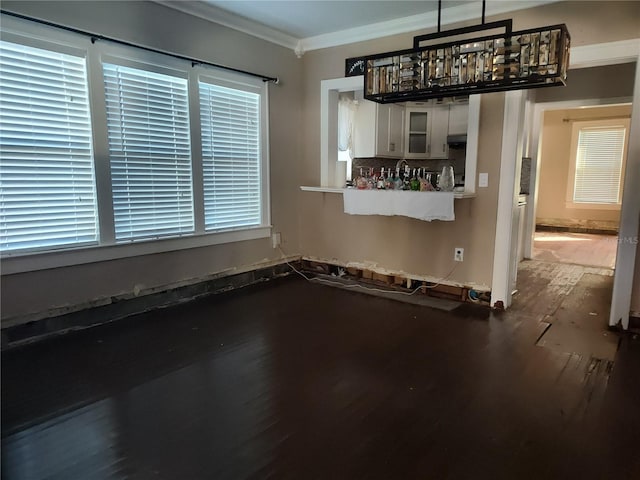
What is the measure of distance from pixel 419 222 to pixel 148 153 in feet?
8.34

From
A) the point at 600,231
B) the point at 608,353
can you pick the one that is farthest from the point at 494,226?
the point at 600,231

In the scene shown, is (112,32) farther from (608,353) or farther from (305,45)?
(608,353)

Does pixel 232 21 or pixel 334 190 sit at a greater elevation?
pixel 232 21

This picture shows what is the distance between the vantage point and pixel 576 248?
6.99 m

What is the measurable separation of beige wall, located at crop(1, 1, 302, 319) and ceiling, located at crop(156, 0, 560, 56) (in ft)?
0.38

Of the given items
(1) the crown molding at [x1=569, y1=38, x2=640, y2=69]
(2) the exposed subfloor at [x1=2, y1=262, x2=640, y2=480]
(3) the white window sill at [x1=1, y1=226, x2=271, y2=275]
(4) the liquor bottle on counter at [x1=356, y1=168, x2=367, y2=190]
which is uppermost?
(1) the crown molding at [x1=569, y1=38, x2=640, y2=69]

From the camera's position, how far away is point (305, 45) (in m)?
4.72

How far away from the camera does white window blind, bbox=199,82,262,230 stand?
402 centimetres

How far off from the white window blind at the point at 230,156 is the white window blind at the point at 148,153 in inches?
8.7

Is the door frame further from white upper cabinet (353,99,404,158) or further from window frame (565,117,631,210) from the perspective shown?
window frame (565,117,631,210)

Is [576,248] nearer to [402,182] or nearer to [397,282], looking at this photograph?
[397,282]

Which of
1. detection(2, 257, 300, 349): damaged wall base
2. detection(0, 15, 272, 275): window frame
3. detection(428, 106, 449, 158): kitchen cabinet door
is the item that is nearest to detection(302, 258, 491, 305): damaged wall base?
detection(2, 257, 300, 349): damaged wall base

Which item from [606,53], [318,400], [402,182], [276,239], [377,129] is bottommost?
[318,400]

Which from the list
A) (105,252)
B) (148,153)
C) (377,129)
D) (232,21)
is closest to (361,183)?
(377,129)
